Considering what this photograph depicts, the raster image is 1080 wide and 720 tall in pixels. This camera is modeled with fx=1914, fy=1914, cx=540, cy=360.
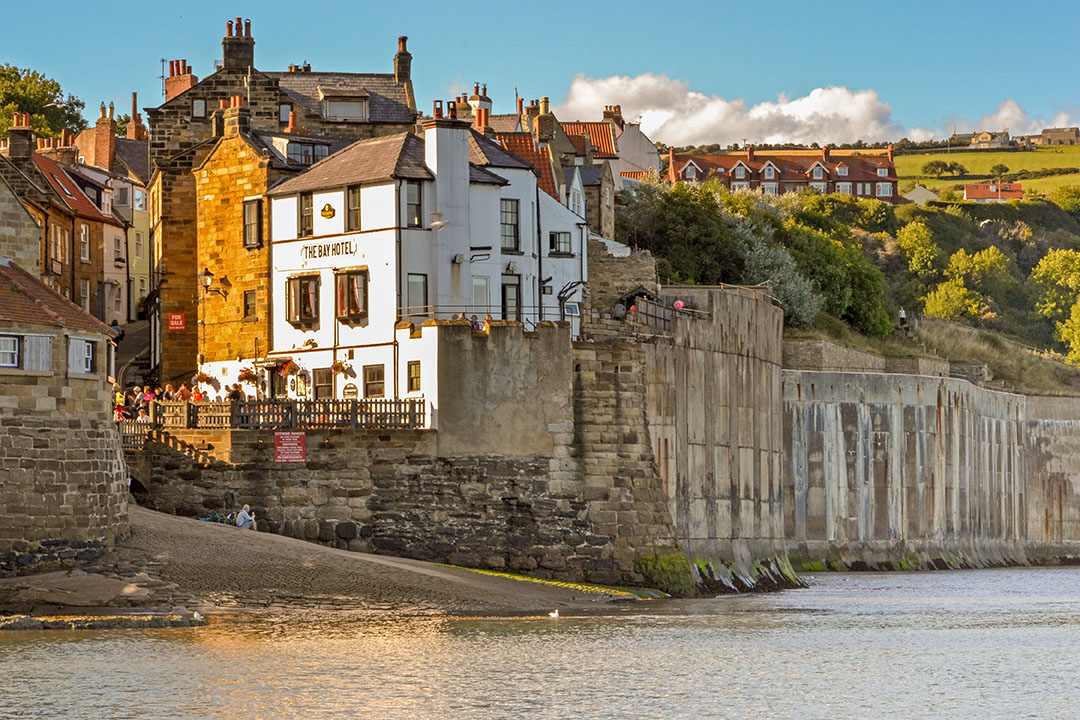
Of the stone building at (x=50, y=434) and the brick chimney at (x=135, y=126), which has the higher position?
the brick chimney at (x=135, y=126)

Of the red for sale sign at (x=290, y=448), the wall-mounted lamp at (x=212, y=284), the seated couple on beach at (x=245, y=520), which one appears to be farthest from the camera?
the wall-mounted lamp at (x=212, y=284)

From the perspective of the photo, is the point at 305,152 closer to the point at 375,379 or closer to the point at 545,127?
the point at 375,379

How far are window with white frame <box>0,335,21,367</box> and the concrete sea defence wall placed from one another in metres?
36.1

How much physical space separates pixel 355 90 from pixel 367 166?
17.4 m

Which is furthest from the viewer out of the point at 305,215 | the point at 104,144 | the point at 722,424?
the point at 104,144

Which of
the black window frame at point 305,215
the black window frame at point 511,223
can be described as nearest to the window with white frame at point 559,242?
the black window frame at point 511,223

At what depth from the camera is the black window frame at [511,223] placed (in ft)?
209

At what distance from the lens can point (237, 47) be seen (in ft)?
235

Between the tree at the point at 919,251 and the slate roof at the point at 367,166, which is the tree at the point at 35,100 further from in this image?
the tree at the point at 919,251

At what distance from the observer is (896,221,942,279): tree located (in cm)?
14762

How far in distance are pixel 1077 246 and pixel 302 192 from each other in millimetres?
125870

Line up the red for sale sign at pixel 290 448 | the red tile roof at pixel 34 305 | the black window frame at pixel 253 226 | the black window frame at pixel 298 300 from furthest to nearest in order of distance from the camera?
1. the black window frame at pixel 253 226
2. the black window frame at pixel 298 300
3. the red for sale sign at pixel 290 448
4. the red tile roof at pixel 34 305

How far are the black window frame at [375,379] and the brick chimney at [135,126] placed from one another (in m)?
53.3

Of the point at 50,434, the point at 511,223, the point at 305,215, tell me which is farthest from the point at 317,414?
the point at 511,223
